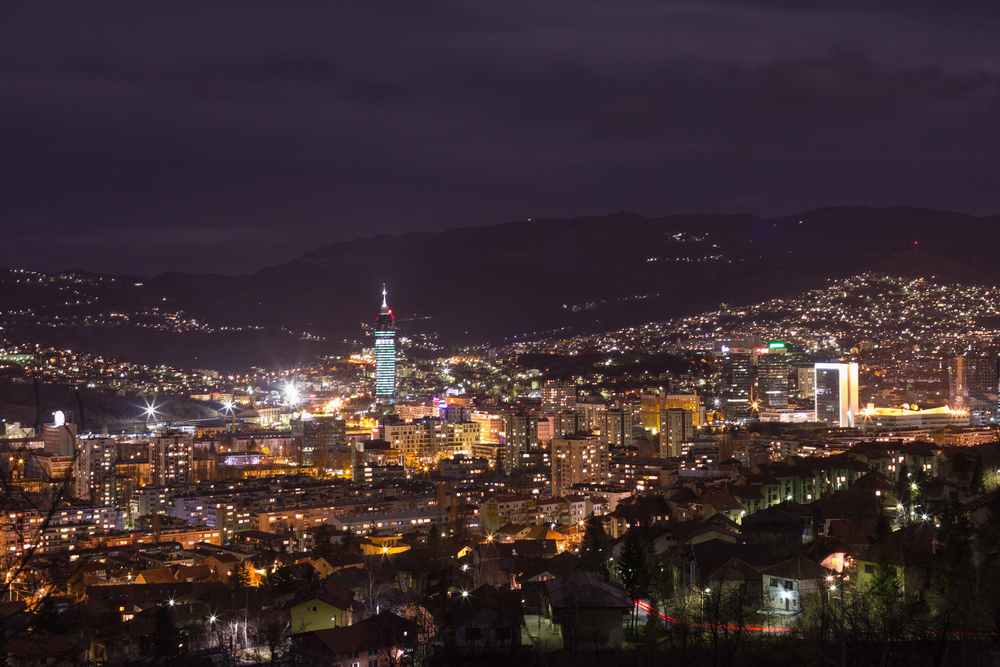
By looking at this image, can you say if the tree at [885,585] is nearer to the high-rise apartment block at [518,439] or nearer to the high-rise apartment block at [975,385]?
the high-rise apartment block at [518,439]

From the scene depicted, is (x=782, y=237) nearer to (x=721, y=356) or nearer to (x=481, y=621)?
(x=721, y=356)

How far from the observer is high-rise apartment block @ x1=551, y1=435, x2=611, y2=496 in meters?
28.5

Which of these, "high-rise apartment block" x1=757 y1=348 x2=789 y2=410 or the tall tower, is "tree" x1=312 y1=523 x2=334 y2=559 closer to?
"high-rise apartment block" x1=757 y1=348 x2=789 y2=410

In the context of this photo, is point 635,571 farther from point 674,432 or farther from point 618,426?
point 618,426

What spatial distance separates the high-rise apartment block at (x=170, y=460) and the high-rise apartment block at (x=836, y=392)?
22.2m

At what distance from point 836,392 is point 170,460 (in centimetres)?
2346

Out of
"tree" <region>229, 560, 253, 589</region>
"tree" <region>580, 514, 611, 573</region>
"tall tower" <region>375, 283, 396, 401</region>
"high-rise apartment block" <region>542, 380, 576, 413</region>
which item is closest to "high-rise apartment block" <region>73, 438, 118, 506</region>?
"tree" <region>229, 560, 253, 589</region>

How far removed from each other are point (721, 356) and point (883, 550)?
43.1 m

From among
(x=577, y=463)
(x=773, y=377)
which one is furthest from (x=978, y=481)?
(x=773, y=377)

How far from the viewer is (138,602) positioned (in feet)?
45.6

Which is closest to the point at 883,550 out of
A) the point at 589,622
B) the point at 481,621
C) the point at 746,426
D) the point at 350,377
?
the point at 589,622

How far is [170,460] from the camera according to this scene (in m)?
35.7

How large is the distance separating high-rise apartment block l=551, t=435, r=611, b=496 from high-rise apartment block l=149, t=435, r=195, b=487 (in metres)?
12.7

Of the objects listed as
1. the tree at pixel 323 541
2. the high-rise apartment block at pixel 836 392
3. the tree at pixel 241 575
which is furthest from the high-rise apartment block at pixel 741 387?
the tree at pixel 241 575
